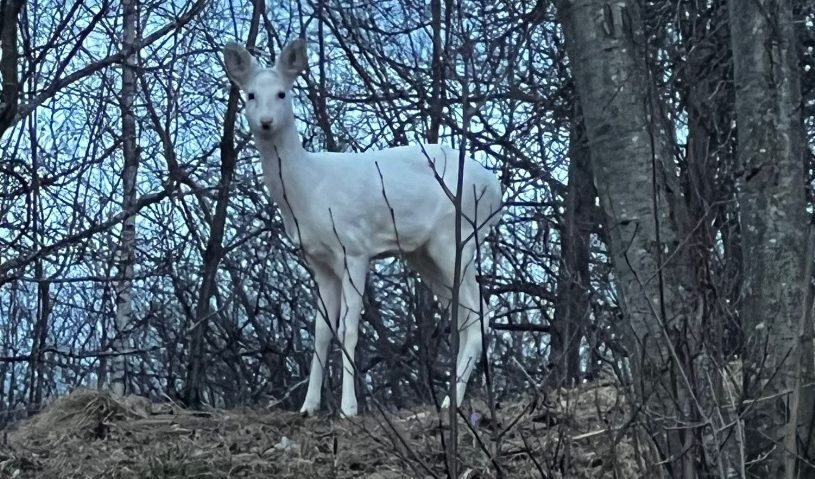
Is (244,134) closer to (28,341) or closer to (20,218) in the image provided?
(20,218)

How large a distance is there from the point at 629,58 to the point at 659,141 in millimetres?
309

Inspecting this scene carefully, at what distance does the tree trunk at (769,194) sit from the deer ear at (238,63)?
364cm

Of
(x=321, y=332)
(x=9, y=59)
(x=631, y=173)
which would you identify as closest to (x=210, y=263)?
(x=321, y=332)

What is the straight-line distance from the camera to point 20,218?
42.3ft

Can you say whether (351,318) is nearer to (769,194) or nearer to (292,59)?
(292,59)

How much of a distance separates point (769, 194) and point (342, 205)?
3.68 meters

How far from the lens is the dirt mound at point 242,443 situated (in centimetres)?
671

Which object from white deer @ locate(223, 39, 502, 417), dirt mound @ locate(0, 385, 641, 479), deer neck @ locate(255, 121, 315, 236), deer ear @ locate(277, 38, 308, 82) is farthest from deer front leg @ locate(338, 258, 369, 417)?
deer ear @ locate(277, 38, 308, 82)

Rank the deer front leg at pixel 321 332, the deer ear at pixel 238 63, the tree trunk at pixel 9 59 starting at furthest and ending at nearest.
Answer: the deer ear at pixel 238 63, the deer front leg at pixel 321 332, the tree trunk at pixel 9 59

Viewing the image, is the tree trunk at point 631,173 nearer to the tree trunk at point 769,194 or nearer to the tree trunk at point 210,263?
the tree trunk at point 769,194

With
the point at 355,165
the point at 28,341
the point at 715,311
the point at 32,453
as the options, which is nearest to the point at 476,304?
the point at 355,165

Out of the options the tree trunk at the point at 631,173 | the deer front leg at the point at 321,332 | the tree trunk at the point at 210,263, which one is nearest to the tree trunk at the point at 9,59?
the deer front leg at the point at 321,332

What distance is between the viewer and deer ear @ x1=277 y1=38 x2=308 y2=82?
8539mm

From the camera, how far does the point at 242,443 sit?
7.39 m
